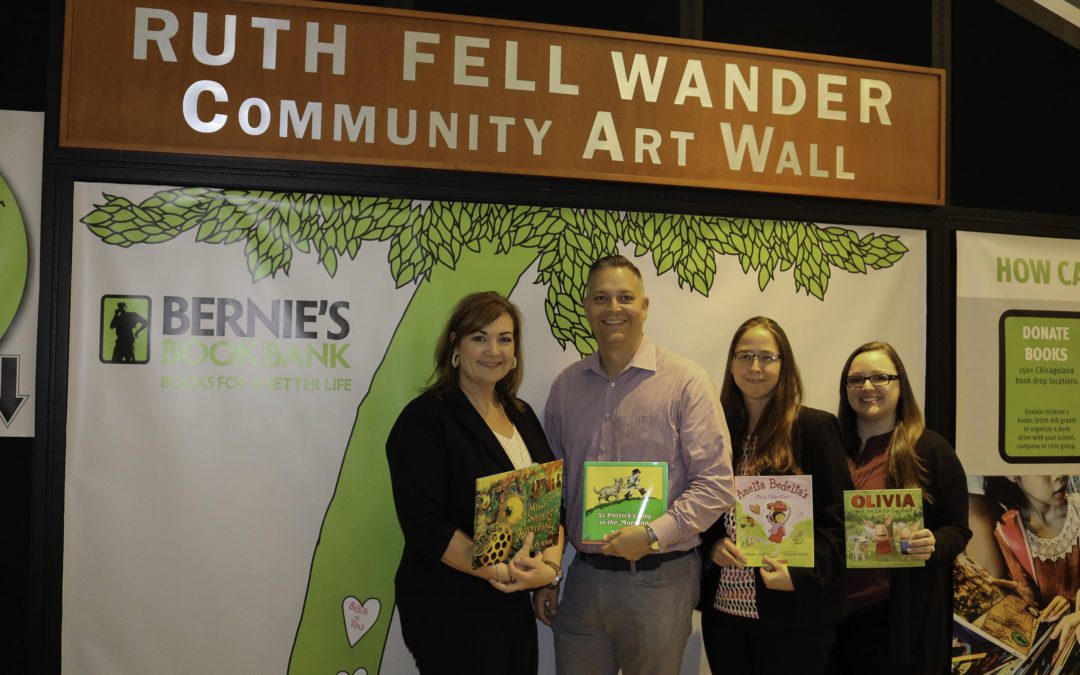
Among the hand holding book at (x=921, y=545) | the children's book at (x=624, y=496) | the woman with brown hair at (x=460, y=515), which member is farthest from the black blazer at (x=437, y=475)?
the hand holding book at (x=921, y=545)

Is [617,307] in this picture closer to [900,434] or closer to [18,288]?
[900,434]

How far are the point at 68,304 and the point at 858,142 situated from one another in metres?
3.15

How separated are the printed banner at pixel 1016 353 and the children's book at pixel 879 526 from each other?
0.99m

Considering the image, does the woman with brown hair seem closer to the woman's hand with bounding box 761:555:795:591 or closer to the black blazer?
the black blazer

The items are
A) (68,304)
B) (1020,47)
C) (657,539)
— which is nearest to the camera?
(657,539)

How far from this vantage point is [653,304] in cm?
331

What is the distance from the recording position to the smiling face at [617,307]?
273 cm

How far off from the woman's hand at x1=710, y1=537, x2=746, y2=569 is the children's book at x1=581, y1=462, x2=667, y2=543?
10.1 inches

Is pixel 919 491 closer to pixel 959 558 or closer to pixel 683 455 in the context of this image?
pixel 683 455

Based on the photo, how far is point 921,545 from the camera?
8.90 feet

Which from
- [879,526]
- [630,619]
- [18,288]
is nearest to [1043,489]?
[879,526]

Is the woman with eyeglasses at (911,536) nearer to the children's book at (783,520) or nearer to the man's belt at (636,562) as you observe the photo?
the children's book at (783,520)

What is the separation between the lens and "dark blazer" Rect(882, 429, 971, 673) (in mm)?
2744

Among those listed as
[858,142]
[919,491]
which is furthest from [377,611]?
[858,142]
